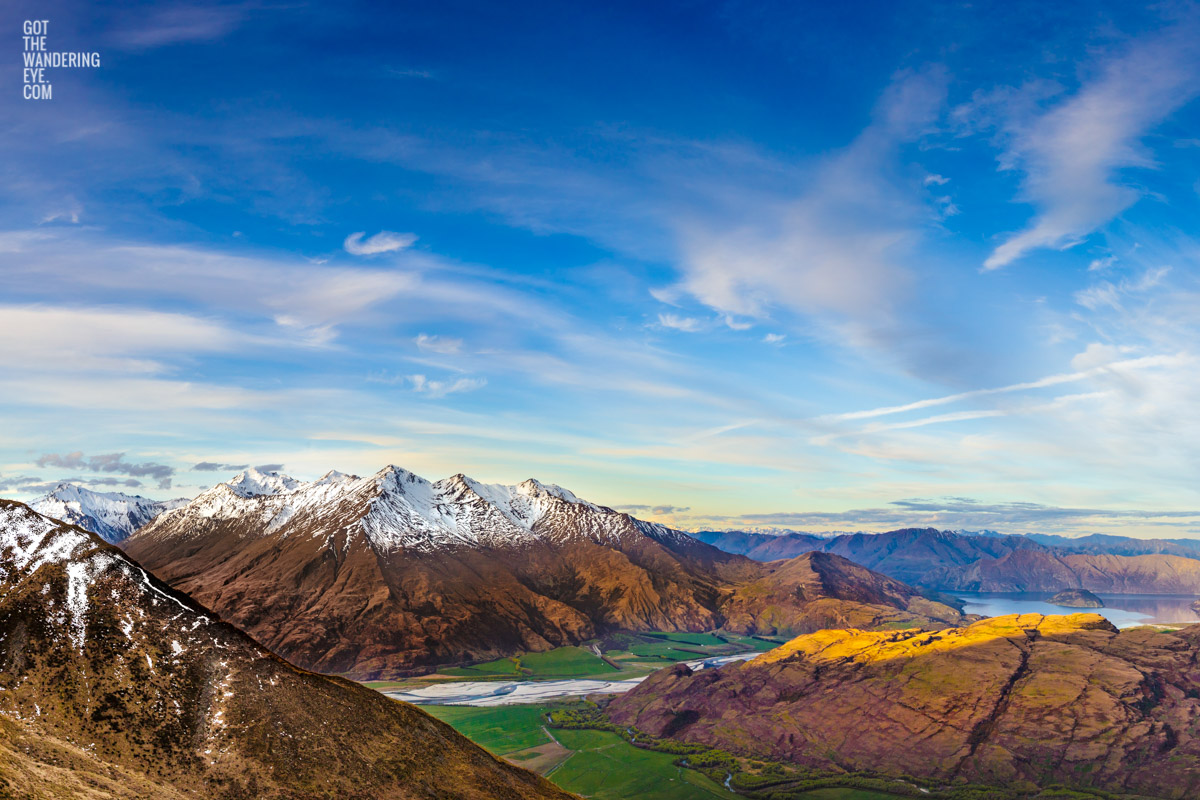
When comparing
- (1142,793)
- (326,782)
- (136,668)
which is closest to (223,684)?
(136,668)

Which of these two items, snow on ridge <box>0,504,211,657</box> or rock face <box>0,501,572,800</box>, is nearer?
rock face <box>0,501,572,800</box>

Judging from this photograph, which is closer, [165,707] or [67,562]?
[165,707]

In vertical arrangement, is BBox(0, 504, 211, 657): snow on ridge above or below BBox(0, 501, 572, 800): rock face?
above

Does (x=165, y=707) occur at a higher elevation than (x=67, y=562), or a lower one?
lower

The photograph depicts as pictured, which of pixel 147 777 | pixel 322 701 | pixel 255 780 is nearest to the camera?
pixel 147 777

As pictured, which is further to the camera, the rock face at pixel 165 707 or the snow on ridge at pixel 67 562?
the snow on ridge at pixel 67 562

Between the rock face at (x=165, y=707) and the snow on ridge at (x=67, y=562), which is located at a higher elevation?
the snow on ridge at (x=67, y=562)

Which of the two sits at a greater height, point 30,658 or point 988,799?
point 30,658

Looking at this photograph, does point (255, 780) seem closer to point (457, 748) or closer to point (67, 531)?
point (457, 748)
